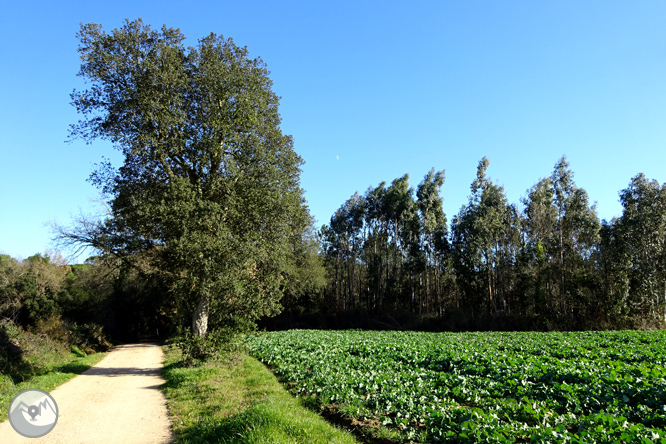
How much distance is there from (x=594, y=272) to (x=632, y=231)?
4.89 meters

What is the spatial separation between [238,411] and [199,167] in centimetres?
1013

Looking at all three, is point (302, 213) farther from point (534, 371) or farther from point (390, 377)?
point (534, 371)

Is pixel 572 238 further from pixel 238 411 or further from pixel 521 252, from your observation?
pixel 238 411

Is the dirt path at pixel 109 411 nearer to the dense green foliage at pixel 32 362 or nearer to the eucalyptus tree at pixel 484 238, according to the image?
the dense green foliage at pixel 32 362

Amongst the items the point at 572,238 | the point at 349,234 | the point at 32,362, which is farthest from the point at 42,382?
the point at 349,234

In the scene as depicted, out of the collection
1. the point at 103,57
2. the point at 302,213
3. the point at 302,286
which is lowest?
the point at 302,286

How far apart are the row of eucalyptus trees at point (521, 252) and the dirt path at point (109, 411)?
34.4m

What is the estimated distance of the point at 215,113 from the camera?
14703 mm

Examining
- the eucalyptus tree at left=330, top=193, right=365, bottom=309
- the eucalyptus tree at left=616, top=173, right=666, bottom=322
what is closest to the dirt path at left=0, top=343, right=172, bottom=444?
the eucalyptus tree at left=616, top=173, right=666, bottom=322

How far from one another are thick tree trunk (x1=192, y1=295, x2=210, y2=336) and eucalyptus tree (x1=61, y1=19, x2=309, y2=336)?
0.14 feet

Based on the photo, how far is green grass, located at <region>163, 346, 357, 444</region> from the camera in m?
6.00

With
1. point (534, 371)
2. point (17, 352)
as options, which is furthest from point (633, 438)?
point (17, 352)

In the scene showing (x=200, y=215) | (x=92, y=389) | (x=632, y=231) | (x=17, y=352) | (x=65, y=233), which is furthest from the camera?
(x=632, y=231)

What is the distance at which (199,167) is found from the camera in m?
15.0
